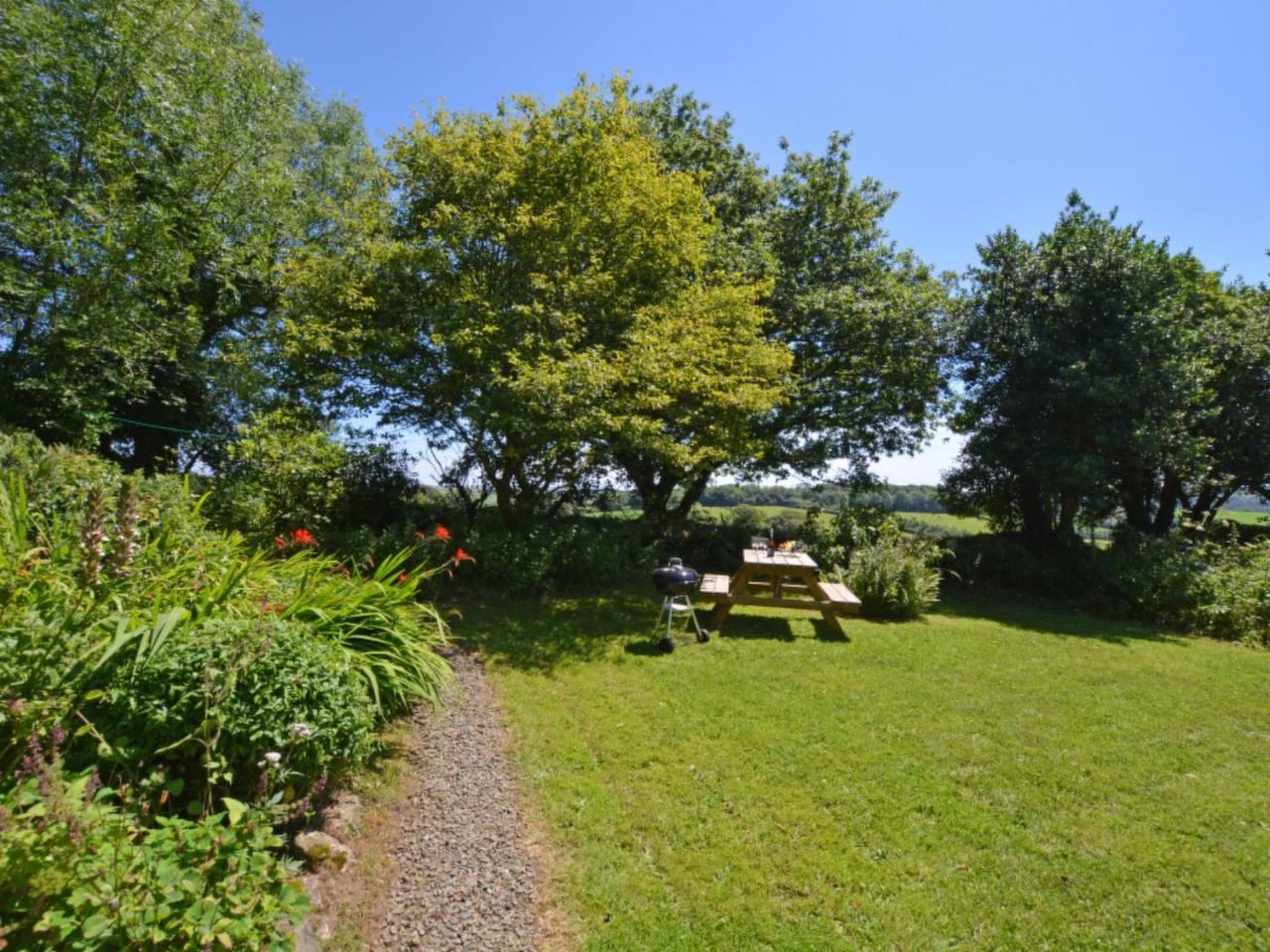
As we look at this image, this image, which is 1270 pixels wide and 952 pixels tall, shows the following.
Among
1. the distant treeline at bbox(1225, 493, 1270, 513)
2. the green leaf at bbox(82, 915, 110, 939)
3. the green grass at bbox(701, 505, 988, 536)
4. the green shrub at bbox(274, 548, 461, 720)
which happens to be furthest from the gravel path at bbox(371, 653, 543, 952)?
the distant treeline at bbox(1225, 493, 1270, 513)

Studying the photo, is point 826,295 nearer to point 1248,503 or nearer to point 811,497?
point 811,497

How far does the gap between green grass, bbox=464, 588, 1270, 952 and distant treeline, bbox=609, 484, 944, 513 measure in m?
7.55

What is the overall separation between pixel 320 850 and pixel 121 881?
3.14 ft

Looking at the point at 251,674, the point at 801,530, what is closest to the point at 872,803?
the point at 251,674

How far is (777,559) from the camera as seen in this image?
23.5ft

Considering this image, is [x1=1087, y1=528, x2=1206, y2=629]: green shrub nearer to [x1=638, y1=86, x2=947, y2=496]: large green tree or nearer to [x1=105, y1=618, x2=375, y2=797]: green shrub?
[x1=638, y1=86, x2=947, y2=496]: large green tree

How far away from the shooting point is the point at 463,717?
161 inches

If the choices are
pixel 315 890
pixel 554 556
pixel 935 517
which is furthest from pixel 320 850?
pixel 935 517

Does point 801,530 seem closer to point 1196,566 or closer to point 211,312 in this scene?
point 1196,566

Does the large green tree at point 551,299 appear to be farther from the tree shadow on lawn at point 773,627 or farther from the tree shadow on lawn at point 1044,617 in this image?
the tree shadow on lawn at point 1044,617

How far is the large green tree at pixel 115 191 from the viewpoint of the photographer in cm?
832

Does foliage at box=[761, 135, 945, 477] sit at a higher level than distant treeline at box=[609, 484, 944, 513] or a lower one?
higher

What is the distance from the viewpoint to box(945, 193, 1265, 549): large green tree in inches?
412

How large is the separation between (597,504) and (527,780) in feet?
31.9
